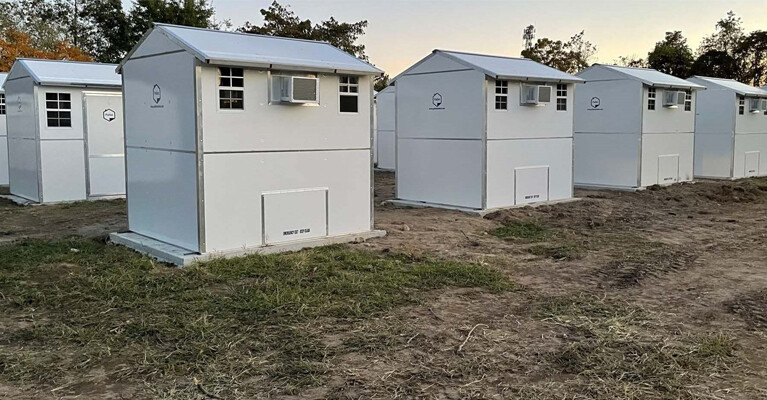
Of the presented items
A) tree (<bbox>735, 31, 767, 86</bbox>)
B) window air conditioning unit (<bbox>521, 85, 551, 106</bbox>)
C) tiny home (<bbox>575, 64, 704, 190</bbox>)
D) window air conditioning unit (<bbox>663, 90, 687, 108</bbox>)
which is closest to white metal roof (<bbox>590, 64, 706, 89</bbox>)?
tiny home (<bbox>575, 64, 704, 190</bbox>)

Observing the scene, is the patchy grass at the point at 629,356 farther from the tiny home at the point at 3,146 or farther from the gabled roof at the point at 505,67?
the tiny home at the point at 3,146

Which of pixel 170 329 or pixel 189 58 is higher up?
pixel 189 58

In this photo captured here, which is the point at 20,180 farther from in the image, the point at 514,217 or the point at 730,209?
the point at 730,209

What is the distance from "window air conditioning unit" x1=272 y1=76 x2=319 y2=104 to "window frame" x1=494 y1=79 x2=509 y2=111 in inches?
164

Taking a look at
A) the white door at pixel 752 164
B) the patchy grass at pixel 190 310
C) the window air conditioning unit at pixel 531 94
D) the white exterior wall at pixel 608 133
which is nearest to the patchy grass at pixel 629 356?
the patchy grass at pixel 190 310

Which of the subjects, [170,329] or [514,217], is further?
[514,217]

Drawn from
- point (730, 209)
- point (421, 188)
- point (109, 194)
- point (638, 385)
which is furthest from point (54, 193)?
point (730, 209)

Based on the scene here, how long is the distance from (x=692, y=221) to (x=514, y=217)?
9.44ft

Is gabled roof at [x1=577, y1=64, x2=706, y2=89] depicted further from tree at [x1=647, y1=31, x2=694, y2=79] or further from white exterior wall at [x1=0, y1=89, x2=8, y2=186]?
tree at [x1=647, y1=31, x2=694, y2=79]

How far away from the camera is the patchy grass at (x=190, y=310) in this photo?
426cm

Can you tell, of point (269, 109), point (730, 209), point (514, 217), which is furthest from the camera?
point (730, 209)

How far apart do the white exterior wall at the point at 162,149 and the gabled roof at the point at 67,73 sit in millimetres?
4566

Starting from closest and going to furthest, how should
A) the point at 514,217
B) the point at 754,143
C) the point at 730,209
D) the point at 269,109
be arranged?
the point at 269,109 → the point at 514,217 → the point at 730,209 → the point at 754,143

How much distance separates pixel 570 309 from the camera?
5.64 meters
